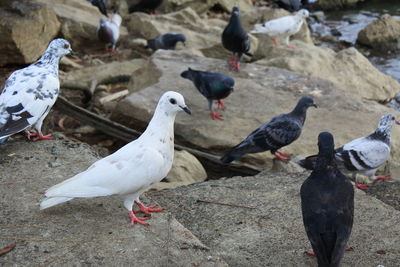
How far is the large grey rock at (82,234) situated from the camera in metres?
3.24

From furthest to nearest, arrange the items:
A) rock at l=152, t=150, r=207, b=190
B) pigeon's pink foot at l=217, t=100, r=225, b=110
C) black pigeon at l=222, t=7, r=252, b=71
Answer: black pigeon at l=222, t=7, r=252, b=71
pigeon's pink foot at l=217, t=100, r=225, b=110
rock at l=152, t=150, r=207, b=190

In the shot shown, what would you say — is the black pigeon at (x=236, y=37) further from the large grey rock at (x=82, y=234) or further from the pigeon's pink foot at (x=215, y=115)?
the large grey rock at (x=82, y=234)

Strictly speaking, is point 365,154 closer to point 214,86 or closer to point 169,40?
point 214,86

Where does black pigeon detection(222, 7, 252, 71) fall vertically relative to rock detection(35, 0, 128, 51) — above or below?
above

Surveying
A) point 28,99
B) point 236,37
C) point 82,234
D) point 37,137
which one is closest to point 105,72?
point 236,37

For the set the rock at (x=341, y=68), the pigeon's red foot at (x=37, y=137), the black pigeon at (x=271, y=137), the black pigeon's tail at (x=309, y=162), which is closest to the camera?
the pigeon's red foot at (x=37, y=137)

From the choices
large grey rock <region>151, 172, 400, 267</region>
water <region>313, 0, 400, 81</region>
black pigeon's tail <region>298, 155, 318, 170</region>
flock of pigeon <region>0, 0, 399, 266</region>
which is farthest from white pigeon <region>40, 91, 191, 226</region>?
water <region>313, 0, 400, 81</region>

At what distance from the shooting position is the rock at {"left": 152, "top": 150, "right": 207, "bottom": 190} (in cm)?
570

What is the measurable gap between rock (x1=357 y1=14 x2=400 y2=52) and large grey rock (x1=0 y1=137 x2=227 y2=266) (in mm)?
11124

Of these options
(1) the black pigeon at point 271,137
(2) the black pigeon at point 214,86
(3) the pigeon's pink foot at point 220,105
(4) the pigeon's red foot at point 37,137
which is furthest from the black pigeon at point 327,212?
(3) the pigeon's pink foot at point 220,105

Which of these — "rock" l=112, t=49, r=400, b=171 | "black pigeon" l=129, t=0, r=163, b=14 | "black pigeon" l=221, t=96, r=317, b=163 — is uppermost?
"black pigeon" l=221, t=96, r=317, b=163

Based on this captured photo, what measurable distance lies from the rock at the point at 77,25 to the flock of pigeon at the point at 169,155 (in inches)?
172

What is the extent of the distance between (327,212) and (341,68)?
23.3 feet

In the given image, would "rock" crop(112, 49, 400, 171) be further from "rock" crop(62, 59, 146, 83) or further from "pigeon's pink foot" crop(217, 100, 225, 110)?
"rock" crop(62, 59, 146, 83)
